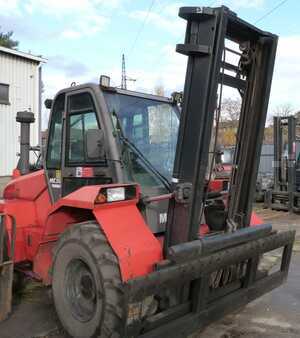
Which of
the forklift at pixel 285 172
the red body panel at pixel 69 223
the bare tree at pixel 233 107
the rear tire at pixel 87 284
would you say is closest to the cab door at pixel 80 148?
the red body panel at pixel 69 223

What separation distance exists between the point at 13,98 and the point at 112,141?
1540cm

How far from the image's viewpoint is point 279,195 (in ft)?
45.9

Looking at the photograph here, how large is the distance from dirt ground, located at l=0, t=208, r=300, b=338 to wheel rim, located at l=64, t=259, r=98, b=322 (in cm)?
52

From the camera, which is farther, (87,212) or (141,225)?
(87,212)

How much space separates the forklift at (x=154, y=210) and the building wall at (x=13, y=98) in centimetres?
1394

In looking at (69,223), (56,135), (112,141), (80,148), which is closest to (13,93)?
(56,135)

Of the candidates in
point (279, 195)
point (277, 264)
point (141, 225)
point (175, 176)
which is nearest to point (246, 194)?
point (175, 176)

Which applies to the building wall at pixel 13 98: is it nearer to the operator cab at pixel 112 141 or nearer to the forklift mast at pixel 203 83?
the operator cab at pixel 112 141

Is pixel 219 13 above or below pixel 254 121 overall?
above

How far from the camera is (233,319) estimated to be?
4.66 m

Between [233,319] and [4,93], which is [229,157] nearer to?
[233,319]

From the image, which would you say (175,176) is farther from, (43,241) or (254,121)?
(43,241)

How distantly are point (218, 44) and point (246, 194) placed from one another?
1552mm

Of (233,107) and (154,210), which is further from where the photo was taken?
(233,107)
